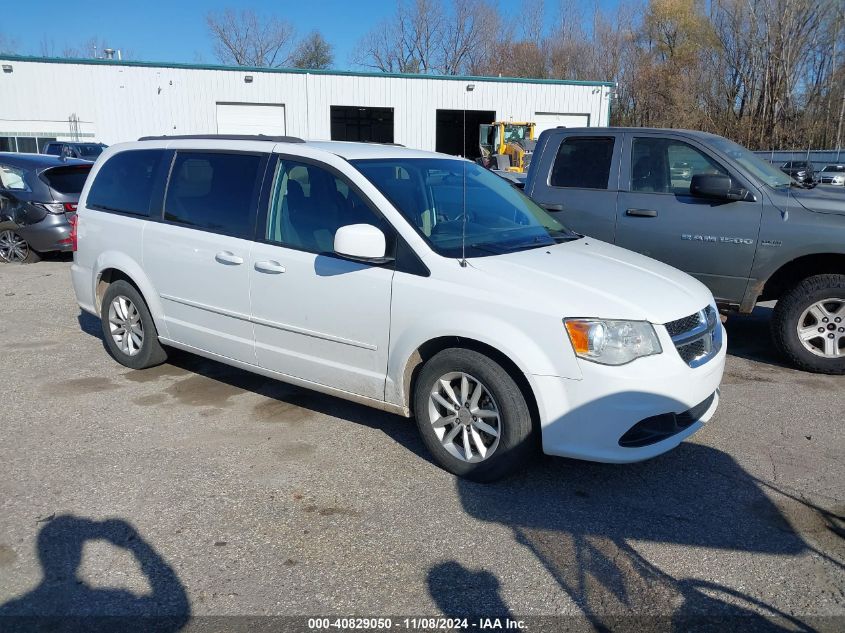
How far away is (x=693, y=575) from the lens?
3115 millimetres

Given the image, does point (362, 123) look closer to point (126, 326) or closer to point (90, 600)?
point (126, 326)

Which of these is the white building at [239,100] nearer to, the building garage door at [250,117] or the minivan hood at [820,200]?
the building garage door at [250,117]

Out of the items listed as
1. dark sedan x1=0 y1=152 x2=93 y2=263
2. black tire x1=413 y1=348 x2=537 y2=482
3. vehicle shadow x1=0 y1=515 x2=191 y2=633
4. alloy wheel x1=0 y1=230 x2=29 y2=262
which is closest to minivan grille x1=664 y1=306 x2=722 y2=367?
black tire x1=413 y1=348 x2=537 y2=482

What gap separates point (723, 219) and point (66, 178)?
9612mm

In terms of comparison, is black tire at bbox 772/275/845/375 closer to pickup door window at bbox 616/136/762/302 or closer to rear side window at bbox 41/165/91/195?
pickup door window at bbox 616/136/762/302

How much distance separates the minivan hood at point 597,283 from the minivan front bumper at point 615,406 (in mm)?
249

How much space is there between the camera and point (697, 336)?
3967mm

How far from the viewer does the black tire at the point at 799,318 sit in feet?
19.0

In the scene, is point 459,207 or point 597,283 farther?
point 459,207

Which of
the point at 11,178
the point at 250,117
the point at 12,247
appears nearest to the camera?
the point at 11,178

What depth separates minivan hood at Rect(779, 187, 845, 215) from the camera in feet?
18.9

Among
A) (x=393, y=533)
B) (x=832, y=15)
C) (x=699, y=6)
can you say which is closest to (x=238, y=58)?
(x=699, y=6)

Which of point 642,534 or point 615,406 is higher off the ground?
point 615,406

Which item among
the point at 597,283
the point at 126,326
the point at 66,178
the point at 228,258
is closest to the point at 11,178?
the point at 66,178
